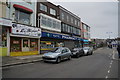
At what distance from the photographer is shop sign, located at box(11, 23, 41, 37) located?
13454mm

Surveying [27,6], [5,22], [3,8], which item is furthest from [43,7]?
[5,22]

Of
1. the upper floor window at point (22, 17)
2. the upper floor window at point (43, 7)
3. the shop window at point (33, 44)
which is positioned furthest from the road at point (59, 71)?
the upper floor window at point (43, 7)

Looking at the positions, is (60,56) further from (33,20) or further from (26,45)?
(33,20)

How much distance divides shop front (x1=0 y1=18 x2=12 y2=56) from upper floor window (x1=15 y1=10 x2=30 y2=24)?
223cm

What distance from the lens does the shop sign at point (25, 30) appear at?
13.5 m

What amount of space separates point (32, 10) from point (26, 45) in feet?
18.2

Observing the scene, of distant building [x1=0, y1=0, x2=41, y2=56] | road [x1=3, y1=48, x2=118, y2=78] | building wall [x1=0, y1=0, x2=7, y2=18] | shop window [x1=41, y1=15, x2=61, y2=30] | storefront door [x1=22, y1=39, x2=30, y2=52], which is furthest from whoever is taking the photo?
shop window [x1=41, y1=15, x2=61, y2=30]

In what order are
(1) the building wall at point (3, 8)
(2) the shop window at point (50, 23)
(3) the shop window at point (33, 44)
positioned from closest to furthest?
(1) the building wall at point (3, 8), (3) the shop window at point (33, 44), (2) the shop window at point (50, 23)

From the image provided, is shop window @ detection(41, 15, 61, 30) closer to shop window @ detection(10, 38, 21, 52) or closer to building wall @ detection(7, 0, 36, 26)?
building wall @ detection(7, 0, 36, 26)

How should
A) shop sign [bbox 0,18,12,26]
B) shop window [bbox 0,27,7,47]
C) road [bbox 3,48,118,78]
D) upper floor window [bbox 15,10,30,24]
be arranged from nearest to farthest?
road [bbox 3,48,118,78], shop sign [bbox 0,18,12,26], shop window [bbox 0,27,7,47], upper floor window [bbox 15,10,30,24]

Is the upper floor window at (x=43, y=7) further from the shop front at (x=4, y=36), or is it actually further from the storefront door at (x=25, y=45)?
the shop front at (x=4, y=36)

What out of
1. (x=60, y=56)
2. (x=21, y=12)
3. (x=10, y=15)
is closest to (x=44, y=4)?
(x=21, y=12)

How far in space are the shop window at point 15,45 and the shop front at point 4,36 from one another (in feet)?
2.76

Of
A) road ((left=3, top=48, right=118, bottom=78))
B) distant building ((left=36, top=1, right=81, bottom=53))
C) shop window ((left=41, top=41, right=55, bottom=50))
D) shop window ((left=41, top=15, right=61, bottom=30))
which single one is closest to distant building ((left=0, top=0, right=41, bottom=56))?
shop window ((left=41, top=41, right=55, bottom=50))
